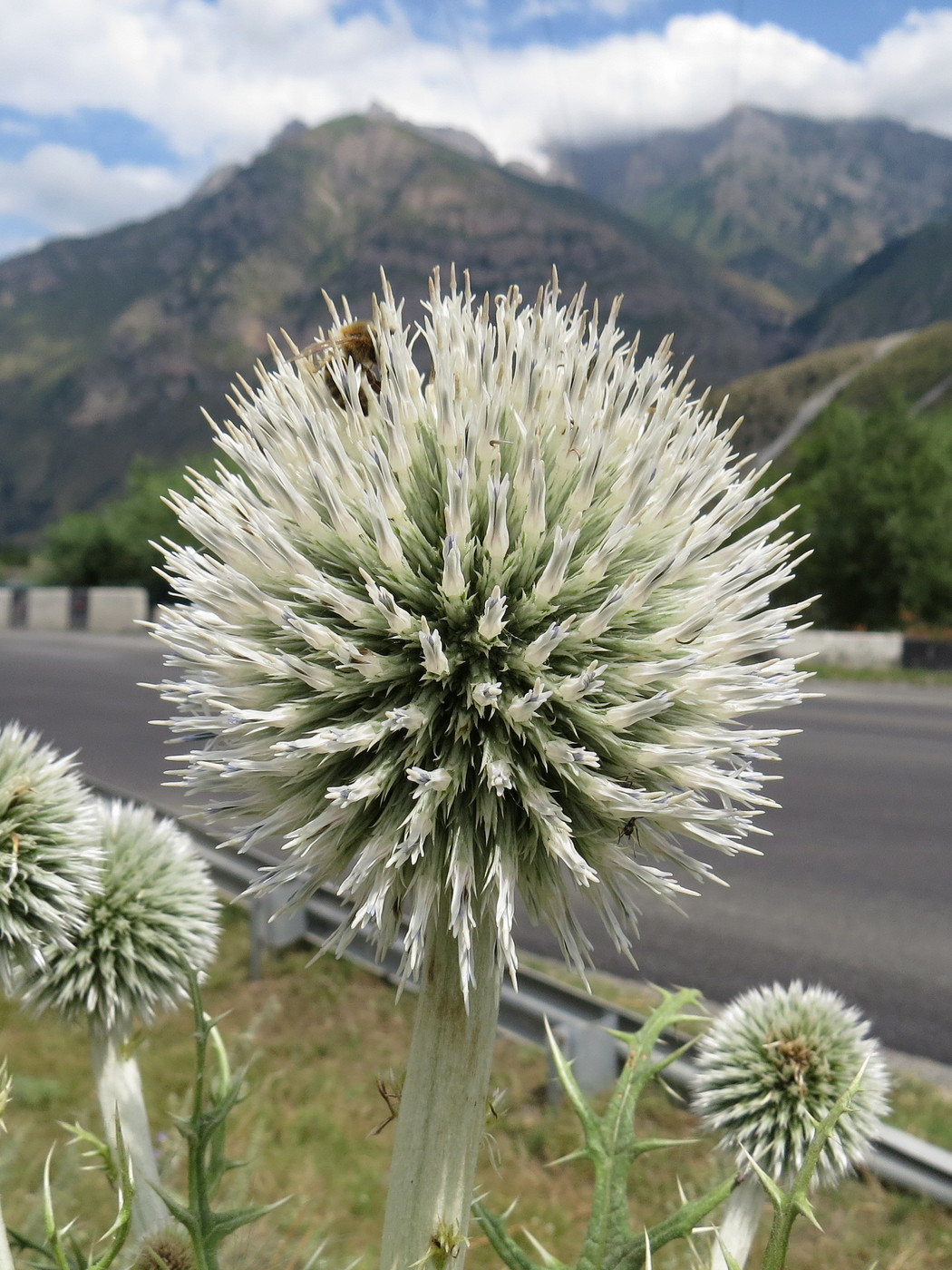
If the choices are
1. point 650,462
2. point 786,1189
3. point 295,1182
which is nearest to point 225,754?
point 650,462

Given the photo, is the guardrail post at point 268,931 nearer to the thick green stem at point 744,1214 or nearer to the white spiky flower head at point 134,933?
the white spiky flower head at point 134,933

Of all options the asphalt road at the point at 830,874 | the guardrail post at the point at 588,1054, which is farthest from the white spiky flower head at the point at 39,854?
the asphalt road at the point at 830,874

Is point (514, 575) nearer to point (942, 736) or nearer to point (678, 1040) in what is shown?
point (678, 1040)

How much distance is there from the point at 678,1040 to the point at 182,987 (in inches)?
112

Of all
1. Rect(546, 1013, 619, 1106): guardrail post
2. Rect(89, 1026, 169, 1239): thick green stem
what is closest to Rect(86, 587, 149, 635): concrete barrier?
Rect(546, 1013, 619, 1106): guardrail post

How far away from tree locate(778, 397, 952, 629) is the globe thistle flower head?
29.2 meters

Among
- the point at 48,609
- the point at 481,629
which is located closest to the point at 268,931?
the point at 481,629

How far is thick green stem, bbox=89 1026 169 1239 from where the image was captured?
1.82m

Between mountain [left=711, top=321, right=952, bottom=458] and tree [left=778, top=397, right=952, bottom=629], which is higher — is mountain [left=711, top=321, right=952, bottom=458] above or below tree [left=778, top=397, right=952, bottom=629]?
above

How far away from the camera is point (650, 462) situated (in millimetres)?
1534

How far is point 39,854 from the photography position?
190 centimetres

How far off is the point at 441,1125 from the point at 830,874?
28.0 ft

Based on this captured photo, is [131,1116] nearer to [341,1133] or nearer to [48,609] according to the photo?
[341,1133]

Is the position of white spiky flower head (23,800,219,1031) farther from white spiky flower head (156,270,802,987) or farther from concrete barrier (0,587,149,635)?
concrete barrier (0,587,149,635)
